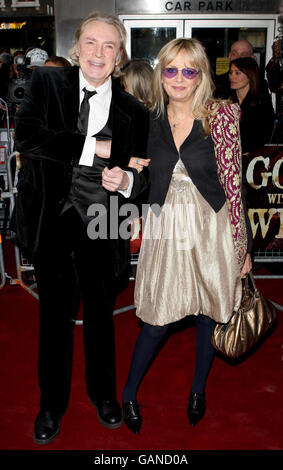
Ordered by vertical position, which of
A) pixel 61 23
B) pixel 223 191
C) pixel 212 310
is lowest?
pixel 212 310

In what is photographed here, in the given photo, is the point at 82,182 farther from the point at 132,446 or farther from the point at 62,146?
the point at 132,446

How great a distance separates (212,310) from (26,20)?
28.7 ft

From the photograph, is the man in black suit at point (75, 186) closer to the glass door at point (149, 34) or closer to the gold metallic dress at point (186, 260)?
the gold metallic dress at point (186, 260)

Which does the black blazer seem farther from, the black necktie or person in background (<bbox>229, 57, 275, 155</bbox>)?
person in background (<bbox>229, 57, 275, 155</bbox>)

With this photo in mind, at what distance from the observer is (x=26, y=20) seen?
31.3ft

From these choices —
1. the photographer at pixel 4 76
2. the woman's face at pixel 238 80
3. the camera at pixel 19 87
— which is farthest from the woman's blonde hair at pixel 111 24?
the photographer at pixel 4 76

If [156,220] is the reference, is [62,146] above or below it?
above

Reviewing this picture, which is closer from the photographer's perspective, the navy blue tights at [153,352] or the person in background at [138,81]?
the navy blue tights at [153,352]

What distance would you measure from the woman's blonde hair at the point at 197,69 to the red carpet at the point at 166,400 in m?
1.64

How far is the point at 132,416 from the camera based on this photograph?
2.68 m

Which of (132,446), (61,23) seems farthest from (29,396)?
(61,23)

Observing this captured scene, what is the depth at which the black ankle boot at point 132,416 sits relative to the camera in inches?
105

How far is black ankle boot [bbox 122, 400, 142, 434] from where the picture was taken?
2660mm
